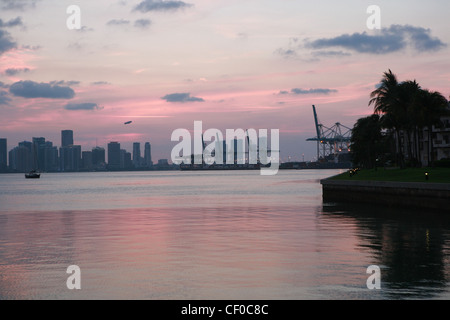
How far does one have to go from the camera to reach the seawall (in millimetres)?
40031

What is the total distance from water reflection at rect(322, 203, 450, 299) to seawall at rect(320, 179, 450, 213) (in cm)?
120

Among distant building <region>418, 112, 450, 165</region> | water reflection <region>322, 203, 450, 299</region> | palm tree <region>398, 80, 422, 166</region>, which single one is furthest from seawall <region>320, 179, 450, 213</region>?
distant building <region>418, 112, 450, 165</region>

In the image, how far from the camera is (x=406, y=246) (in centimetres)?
2370

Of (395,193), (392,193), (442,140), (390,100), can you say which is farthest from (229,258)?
(442,140)

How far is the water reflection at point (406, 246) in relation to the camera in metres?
15.2

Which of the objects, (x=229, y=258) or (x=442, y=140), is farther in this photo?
(x=442, y=140)

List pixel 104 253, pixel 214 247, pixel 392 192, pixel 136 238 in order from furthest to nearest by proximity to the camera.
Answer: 1. pixel 392 192
2. pixel 136 238
3. pixel 214 247
4. pixel 104 253

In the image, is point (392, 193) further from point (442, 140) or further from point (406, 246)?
point (442, 140)

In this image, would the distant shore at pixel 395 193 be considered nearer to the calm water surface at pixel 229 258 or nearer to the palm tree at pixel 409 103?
the calm water surface at pixel 229 258

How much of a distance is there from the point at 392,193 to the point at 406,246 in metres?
25.1

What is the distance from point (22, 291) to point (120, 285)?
2472 millimetres

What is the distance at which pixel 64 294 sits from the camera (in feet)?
48.2
